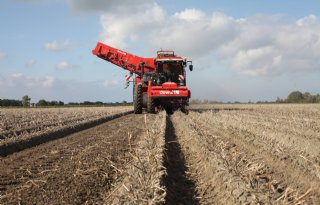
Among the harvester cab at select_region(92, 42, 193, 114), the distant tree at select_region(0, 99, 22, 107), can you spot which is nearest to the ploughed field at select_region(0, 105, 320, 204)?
the harvester cab at select_region(92, 42, 193, 114)

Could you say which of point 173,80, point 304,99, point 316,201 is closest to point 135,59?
point 173,80

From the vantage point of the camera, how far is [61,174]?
698 cm

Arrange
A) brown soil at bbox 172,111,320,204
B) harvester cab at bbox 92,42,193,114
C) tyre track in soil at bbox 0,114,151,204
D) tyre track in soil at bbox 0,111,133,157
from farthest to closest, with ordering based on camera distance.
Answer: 1. harvester cab at bbox 92,42,193,114
2. tyre track in soil at bbox 0,111,133,157
3. tyre track in soil at bbox 0,114,151,204
4. brown soil at bbox 172,111,320,204

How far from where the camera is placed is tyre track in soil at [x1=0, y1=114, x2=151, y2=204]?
564 centimetres

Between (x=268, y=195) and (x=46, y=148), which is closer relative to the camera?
(x=268, y=195)

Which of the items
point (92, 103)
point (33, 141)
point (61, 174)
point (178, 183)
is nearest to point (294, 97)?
point (92, 103)

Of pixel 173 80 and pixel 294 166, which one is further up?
pixel 173 80

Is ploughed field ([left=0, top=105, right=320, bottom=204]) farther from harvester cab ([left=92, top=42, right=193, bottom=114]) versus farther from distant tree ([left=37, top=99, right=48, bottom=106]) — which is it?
distant tree ([left=37, top=99, right=48, bottom=106])

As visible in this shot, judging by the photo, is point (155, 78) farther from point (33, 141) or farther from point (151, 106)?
point (33, 141)

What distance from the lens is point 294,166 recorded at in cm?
732

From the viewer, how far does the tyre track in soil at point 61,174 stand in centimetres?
564

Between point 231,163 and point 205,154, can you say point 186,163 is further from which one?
point 231,163

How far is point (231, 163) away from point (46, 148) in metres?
5.38

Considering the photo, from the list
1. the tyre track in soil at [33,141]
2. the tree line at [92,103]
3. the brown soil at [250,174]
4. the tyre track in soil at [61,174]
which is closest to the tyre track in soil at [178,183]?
the brown soil at [250,174]
